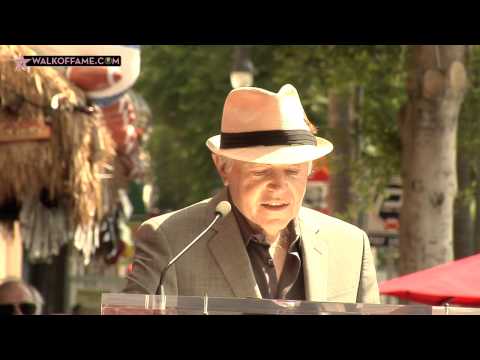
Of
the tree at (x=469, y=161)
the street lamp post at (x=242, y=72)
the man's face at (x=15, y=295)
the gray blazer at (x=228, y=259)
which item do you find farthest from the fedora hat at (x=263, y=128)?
the tree at (x=469, y=161)

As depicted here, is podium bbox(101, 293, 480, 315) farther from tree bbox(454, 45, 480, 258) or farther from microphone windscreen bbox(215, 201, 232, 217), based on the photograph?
tree bbox(454, 45, 480, 258)

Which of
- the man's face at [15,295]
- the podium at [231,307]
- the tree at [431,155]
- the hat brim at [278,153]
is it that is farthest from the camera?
the tree at [431,155]

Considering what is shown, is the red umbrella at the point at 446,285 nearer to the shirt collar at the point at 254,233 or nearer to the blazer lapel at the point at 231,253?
the shirt collar at the point at 254,233

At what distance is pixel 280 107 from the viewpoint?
453 centimetres

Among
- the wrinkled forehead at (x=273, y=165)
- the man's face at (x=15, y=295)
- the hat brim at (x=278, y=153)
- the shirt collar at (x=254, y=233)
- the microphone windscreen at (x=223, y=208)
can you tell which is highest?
the hat brim at (x=278, y=153)

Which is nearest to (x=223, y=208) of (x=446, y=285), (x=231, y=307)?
(x=231, y=307)

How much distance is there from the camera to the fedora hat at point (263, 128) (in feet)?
14.7

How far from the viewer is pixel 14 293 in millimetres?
7230

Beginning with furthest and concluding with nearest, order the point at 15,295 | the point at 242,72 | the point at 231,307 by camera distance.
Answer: the point at 242,72 → the point at 15,295 → the point at 231,307

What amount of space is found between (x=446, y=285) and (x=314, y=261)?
1.98 meters

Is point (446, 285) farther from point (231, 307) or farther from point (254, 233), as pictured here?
point (231, 307)

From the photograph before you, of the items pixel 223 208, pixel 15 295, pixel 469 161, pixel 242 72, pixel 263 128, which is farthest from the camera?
pixel 469 161
